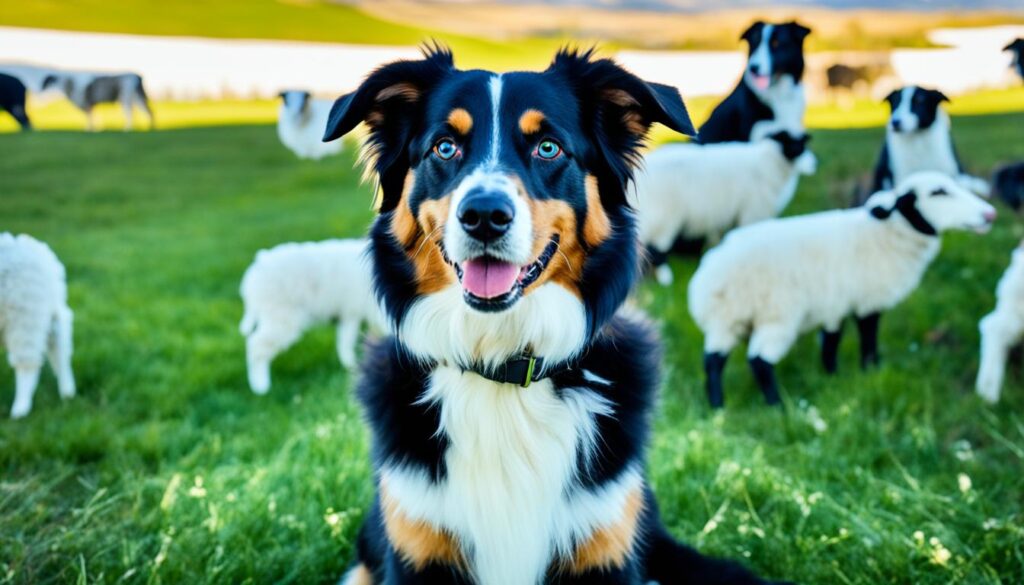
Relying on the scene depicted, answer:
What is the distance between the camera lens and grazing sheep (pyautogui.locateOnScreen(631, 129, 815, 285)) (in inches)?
262

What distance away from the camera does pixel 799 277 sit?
4.89 meters

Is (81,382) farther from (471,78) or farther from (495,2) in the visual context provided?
(495,2)

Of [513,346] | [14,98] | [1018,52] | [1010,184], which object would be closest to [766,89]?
[1018,52]

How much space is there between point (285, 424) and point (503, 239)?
3006 millimetres

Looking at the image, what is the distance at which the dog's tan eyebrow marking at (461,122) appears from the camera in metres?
2.52

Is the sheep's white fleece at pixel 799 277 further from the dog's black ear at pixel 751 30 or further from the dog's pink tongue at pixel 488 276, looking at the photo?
the dog's pink tongue at pixel 488 276

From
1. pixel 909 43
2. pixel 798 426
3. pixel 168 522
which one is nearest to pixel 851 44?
pixel 909 43

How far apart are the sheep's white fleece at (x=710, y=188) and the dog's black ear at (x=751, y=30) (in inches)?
52.0

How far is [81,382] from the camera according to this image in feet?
15.7

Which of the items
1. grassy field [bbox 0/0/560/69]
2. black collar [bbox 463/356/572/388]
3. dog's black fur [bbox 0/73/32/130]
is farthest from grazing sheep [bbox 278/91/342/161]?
black collar [bbox 463/356/572/388]

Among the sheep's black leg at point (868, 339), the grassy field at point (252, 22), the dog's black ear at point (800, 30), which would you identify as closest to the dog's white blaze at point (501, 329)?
the grassy field at point (252, 22)

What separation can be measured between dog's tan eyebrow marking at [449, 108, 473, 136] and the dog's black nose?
42 cm

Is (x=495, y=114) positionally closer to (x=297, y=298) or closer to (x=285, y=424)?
(x=285, y=424)

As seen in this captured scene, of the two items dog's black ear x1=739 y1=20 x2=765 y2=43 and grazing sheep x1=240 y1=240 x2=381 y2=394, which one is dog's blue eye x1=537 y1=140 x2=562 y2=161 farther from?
dog's black ear x1=739 y1=20 x2=765 y2=43
